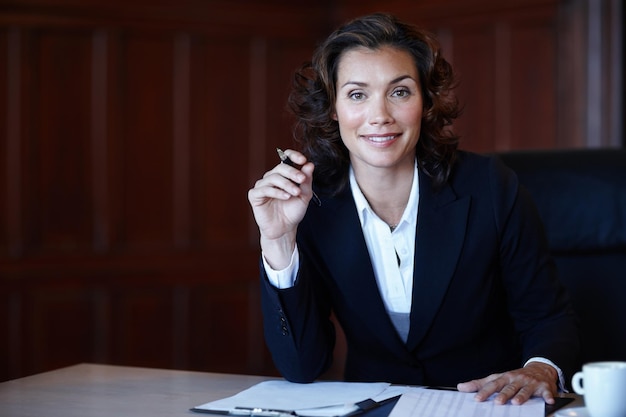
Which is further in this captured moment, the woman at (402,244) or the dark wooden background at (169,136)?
the dark wooden background at (169,136)

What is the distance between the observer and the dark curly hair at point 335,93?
2.02 meters

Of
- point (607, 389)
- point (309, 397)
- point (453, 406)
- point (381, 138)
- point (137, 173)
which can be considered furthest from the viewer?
point (137, 173)

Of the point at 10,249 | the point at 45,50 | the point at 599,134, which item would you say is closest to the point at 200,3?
the point at 45,50

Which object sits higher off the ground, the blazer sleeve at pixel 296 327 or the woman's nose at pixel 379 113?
the woman's nose at pixel 379 113

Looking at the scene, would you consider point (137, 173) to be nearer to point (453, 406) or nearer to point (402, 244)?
point (402, 244)

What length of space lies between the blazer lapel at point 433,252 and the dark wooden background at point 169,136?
2313 millimetres

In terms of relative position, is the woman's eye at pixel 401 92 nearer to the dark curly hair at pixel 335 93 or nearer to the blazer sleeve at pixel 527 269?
the dark curly hair at pixel 335 93

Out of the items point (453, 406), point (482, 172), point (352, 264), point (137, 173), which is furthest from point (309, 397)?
point (137, 173)

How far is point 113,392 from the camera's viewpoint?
1.63 meters

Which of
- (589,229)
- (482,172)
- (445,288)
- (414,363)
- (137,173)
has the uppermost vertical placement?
(137,173)

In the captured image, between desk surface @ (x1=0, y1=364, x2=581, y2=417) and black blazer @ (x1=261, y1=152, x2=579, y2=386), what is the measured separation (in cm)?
24

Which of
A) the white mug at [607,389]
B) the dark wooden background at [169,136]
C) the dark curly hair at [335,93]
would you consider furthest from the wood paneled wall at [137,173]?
the white mug at [607,389]

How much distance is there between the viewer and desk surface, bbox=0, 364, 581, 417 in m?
1.49

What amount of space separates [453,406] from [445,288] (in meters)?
0.52
